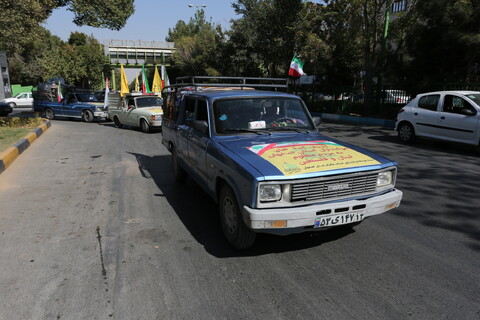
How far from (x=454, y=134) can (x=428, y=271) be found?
7299 millimetres

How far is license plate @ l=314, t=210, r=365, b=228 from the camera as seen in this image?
11.1ft

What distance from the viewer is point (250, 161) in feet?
11.6

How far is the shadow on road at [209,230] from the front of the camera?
393cm

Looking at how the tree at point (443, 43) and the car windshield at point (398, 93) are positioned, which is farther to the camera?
the car windshield at point (398, 93)

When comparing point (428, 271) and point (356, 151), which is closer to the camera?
point (428, 271)

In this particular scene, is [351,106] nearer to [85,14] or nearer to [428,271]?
[85,14]

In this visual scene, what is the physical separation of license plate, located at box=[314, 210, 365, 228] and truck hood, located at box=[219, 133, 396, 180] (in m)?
0.42

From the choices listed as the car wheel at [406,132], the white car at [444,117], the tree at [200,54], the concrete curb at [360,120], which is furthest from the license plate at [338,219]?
the tree at [200,54]

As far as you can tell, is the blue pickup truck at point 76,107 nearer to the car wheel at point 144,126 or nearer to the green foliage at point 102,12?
the green foliage at point 102,12

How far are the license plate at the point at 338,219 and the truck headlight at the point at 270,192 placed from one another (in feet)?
1.45

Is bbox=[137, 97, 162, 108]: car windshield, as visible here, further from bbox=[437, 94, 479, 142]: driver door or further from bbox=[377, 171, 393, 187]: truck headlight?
bbox=[377, 171, 393, 187]: truck headlight

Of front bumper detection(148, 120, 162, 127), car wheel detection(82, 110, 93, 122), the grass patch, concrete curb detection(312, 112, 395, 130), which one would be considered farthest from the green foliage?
concrete curb detection(312, 112, 395, 130)

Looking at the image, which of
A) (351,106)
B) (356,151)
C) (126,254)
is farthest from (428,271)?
(351,106)

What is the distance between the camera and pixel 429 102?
10133mm
